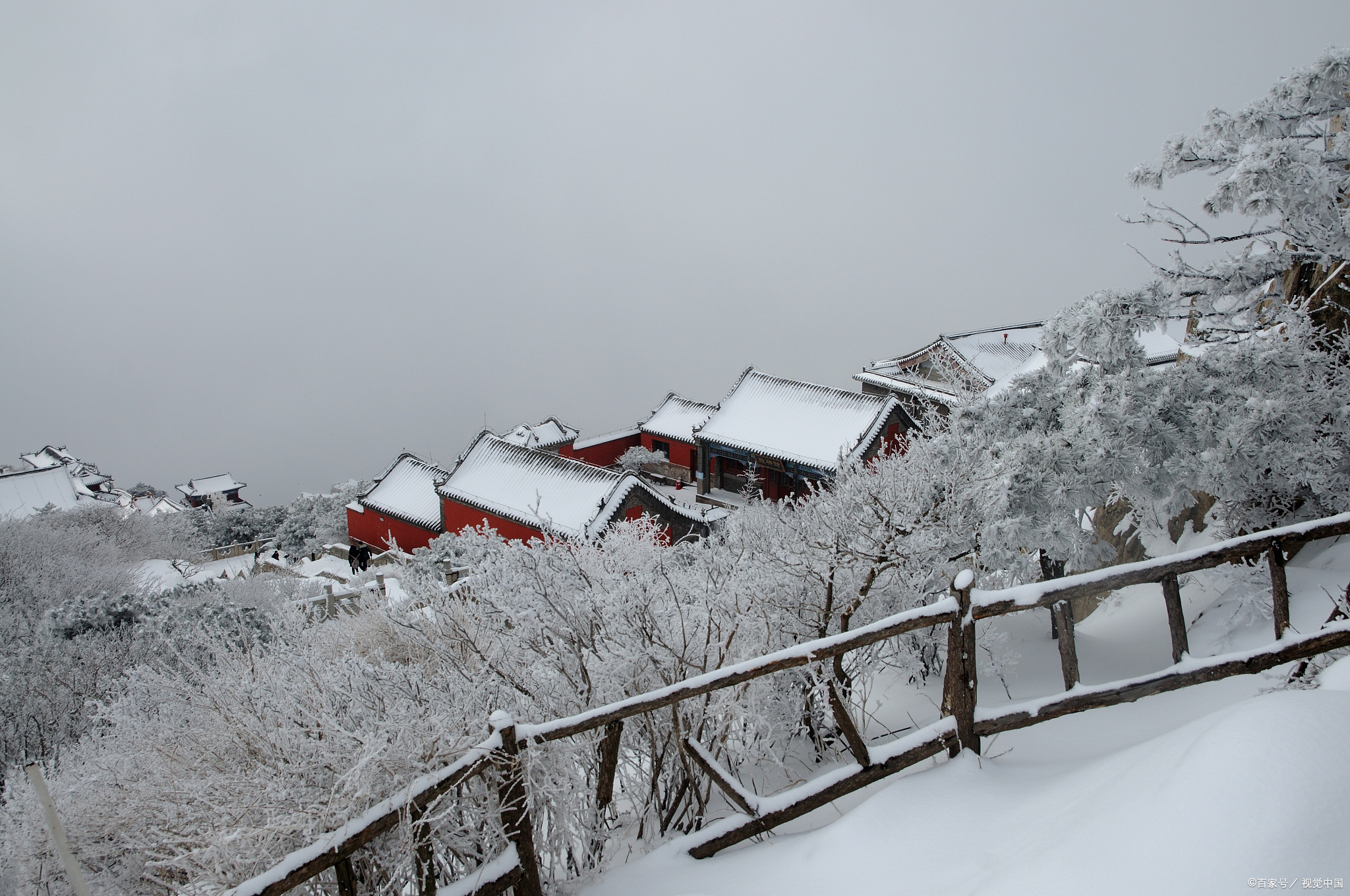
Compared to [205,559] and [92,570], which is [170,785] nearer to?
[92,570]

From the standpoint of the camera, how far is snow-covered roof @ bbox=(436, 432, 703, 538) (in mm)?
19688

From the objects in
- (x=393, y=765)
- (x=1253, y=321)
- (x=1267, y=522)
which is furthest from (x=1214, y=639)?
(x=393, y=765)

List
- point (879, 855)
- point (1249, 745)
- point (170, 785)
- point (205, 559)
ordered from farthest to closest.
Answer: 1. point (205, 559)
2. point (170, 785)
3. point (879, 855)
4. point (1249, 745)

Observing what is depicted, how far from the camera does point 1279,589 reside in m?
3.69

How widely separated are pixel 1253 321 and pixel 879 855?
676 centimetres

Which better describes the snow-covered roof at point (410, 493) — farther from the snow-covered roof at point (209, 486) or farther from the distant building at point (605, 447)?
the snow-covered roof at point (209, 486)

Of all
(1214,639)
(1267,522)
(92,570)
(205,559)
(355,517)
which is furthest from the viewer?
(205,559)

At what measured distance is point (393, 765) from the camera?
3.48 m

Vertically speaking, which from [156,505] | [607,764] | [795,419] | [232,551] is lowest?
[232,551]

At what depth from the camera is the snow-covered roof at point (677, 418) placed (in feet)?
101

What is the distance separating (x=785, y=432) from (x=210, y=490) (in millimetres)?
46698

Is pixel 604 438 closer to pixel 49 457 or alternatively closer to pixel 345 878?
pixel 345 878

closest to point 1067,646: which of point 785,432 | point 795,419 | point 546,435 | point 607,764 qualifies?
point 607,764

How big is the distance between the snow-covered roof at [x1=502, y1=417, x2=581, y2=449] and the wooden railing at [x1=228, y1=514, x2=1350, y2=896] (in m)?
28.5
